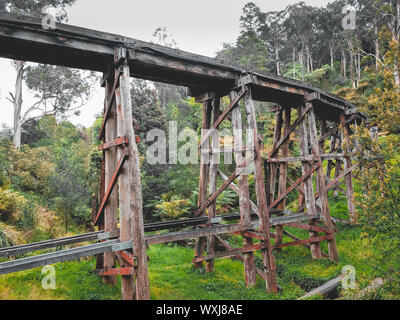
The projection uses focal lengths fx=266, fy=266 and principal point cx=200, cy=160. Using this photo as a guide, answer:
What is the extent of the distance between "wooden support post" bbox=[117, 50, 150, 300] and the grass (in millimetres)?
1214

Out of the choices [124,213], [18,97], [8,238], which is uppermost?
[18,97]

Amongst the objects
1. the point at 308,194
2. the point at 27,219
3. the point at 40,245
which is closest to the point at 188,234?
the point at 40,245

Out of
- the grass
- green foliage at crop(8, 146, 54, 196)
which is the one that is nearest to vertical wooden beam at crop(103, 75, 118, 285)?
the grass

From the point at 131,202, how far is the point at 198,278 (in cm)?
292

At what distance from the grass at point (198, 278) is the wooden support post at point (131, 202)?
1214mm

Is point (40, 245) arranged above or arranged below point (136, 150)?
below

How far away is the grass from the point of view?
4469 millimetres

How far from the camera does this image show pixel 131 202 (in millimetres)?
3748

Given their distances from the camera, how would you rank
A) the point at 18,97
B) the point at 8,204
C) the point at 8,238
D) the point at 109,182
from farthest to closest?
the point at 18,97
the point at 8,204
the point at 8,238
the point at 109,182

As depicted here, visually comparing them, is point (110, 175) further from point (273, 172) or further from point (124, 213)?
point (273, 172)
